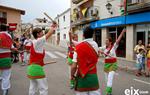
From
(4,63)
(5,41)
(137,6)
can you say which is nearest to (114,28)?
(137,6)

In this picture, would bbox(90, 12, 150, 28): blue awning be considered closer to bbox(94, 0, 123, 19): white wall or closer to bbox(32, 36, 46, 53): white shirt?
bbox(94, 0, 123, 19): white wall

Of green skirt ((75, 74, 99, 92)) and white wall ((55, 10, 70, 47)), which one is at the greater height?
white wall ((55, 10, 70, 47))

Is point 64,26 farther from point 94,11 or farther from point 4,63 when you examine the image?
point 4,63

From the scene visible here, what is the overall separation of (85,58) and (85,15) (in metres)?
29.8

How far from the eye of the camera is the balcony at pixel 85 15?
29.7m

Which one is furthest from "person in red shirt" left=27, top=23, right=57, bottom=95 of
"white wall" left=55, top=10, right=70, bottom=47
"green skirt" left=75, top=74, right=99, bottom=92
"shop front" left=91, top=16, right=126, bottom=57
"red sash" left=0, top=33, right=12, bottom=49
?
"white wall" left=55, top=10, right=70, bottom=47

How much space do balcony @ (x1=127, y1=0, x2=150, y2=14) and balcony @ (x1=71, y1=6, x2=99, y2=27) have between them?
762 centimetres

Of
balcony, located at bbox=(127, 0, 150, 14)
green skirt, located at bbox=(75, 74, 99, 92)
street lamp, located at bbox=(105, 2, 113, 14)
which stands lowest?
green skirt, located at bbox=(75, 74, 99, 92)

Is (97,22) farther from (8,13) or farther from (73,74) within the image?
(73,74)

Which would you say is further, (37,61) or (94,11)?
(94,11)

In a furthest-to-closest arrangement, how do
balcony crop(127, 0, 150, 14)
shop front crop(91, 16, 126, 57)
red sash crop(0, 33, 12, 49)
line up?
shop front crop(91, 16, 126, 57) → balcony crop(127, 0, 150, 14) → red sash crop(0, 33, 12, 49)

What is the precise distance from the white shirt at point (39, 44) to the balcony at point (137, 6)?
14177mm

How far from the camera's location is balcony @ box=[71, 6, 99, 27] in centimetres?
2966

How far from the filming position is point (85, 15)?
3447 centimetres
